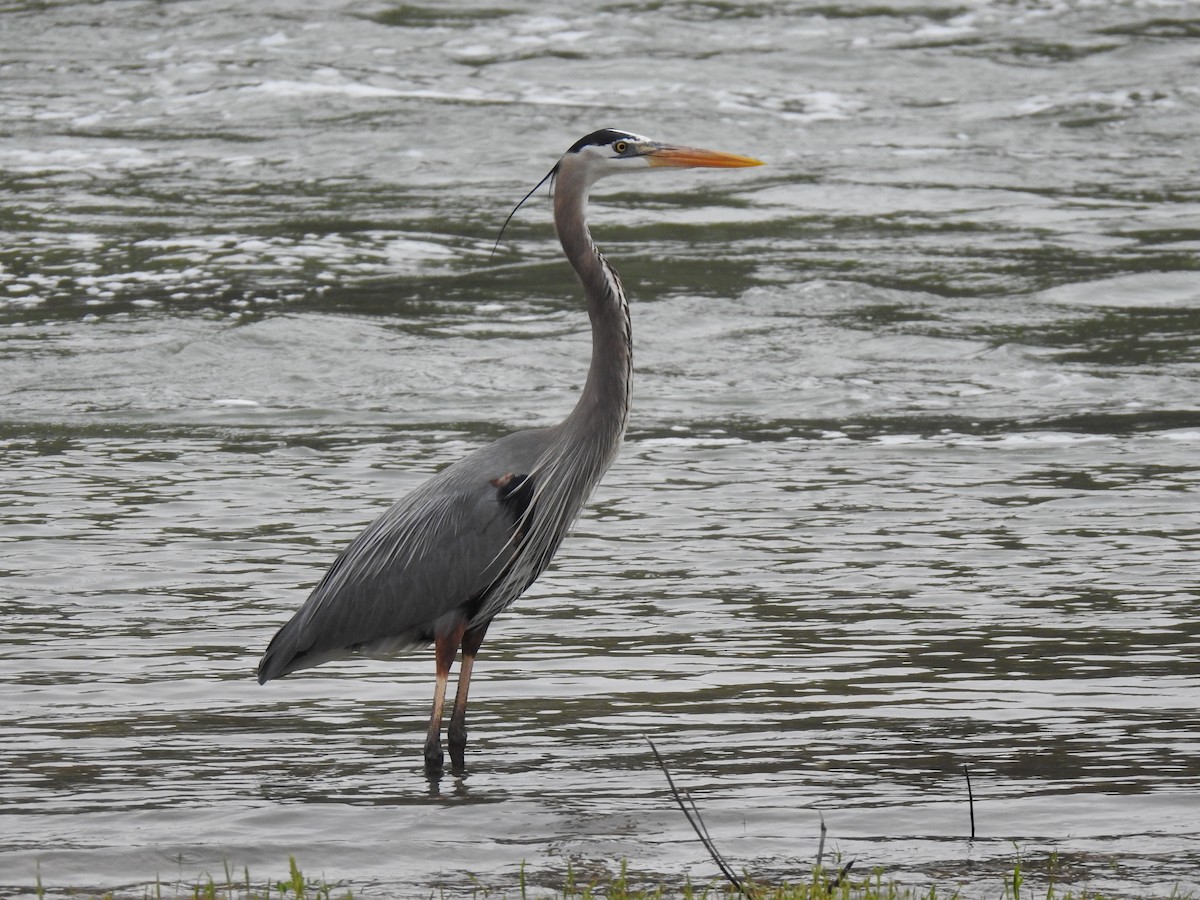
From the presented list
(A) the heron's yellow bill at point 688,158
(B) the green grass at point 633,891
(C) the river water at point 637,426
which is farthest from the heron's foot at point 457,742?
(A) the heron's yellow bill at point 688,158

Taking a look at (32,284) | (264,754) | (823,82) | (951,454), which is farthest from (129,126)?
(264,754)

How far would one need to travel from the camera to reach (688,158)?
24.7 ft

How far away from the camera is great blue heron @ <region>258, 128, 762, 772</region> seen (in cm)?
706

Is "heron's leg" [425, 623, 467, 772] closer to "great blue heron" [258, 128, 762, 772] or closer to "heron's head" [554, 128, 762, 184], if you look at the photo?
"great blue heron" [258, 128, 762, 772]

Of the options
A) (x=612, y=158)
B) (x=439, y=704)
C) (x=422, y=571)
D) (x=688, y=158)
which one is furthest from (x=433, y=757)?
(x=688, y=158)

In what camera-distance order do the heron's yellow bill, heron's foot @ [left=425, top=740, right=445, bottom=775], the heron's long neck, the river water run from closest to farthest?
the river water < heron's foot @ [left=425, top=740, right=445, bottom=775] < the heron's long neck < the heron's yellow bill

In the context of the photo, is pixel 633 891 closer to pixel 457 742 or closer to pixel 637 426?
pixel 457 742

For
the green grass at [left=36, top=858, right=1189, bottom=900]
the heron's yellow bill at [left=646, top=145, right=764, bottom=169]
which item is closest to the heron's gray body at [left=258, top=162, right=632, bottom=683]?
the heron's yellow bill at [left=646, top=145, right=764, bottom=169]

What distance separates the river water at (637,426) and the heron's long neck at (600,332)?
1090 millimetres

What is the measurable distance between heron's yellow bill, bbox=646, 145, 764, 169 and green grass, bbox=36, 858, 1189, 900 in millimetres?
2840

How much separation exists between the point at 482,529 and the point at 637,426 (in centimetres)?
624

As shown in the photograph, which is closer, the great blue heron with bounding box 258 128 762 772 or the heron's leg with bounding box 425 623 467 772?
the heron's leg with bounding box 425 623 467 772

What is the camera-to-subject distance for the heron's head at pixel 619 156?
7.36m

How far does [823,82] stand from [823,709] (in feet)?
56.4
